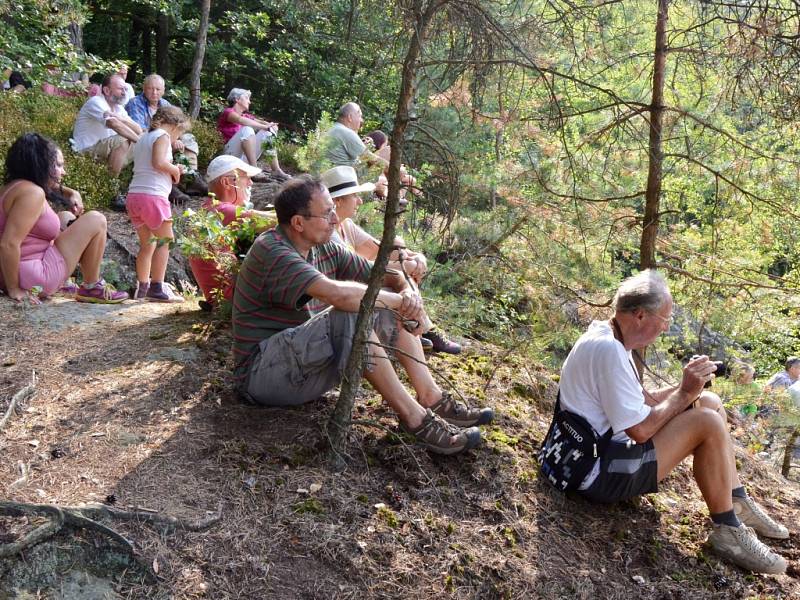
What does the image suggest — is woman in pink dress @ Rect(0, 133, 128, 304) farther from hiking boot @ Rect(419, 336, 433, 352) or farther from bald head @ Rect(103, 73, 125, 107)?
bald head @ Rect(103, 73, 125, 107)

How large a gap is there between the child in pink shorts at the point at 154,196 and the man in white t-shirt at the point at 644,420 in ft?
12.4

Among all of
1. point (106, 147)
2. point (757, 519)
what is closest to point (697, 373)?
point (757, 519)

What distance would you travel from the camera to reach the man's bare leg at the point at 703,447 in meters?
3.57

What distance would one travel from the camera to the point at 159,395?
150 inches

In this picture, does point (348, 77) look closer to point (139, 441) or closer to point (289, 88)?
point (289, 88)

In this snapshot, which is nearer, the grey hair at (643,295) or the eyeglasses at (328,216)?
the grey hair at (643,295)

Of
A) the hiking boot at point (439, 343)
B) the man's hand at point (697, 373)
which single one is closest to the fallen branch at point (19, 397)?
the hiking boot at point (439, 343)

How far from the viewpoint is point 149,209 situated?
237 inches

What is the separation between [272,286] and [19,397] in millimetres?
1445

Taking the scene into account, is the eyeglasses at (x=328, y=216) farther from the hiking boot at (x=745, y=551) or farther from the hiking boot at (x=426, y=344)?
the hiking boot at (x=745, y=551)

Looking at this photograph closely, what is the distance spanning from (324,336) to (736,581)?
7.74 ft

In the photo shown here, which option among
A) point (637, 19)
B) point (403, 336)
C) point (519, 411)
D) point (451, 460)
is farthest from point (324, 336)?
point (637, 19)

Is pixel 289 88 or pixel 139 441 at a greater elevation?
pixel 289 88

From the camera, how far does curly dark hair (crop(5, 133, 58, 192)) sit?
16.3 feet
